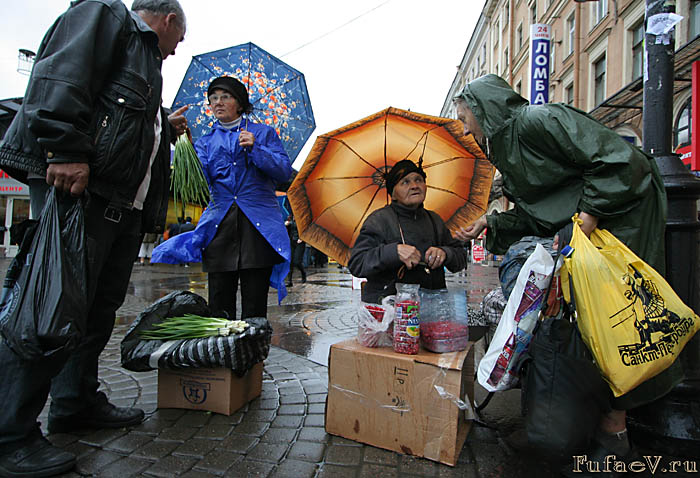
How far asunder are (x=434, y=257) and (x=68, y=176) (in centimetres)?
192

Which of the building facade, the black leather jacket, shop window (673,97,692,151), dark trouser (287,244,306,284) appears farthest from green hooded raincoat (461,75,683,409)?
shop window (673,97,692,151)

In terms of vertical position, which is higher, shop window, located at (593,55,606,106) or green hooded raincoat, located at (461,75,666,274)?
shop window, located at (593,55,606,106)

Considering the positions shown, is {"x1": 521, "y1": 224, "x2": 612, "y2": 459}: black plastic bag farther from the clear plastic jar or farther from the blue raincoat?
the blue raincoat

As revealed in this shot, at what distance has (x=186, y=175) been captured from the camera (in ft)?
9.77

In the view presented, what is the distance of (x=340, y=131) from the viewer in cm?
304

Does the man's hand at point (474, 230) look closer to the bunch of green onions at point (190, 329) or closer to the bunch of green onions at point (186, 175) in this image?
the bunch of green onions at point (190, 329)

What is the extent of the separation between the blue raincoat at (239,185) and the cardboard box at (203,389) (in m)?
0.81

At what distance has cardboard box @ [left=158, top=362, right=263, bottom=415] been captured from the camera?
2.45 meters

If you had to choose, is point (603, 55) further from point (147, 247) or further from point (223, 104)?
point (147, 247)

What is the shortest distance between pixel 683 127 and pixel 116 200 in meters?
15.5

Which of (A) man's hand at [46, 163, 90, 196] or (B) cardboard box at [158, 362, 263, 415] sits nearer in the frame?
(A) man's hand at [46, 163, 90, 196]

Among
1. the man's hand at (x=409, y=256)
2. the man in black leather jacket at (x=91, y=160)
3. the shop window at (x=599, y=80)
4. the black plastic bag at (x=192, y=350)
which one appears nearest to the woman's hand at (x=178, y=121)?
the man in black leather jacket at (x=91, y=160)

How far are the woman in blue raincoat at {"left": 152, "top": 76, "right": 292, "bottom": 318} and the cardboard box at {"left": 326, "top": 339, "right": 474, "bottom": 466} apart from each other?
1036mm

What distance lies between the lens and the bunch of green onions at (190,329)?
2.45 metres
